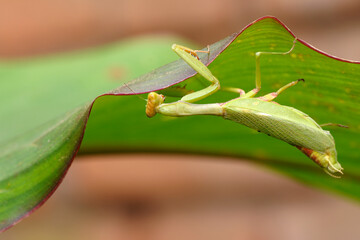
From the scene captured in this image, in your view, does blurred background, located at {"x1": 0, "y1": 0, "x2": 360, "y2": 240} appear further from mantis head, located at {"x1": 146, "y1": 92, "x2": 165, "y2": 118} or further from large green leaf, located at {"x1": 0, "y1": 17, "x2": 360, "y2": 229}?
mantis head, located at {"x1": 146, "y1": 92, "x2": 165, "y2": 118}

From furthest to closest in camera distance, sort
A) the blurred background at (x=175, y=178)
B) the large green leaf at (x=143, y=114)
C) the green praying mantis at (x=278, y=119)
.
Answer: the blurred background at (x=175, y=178) → the green praying mantis at (x=278, y=119) → the large green leaf at (x=143, y=114)

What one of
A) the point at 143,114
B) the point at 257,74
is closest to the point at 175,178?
the point at 143,114

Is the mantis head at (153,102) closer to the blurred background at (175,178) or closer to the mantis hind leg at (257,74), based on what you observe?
the mantis hind leg at (257,74)

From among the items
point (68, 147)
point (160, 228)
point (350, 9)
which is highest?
point (68, 147)

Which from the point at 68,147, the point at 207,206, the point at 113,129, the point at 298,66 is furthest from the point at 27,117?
the point at 207,206

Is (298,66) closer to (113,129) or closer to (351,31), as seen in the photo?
(113,129)

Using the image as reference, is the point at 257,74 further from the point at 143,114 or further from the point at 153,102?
the point at 143,114

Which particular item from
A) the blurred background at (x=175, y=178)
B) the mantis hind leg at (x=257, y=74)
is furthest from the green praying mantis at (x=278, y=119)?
the blurred background at (x=175, y=178)
